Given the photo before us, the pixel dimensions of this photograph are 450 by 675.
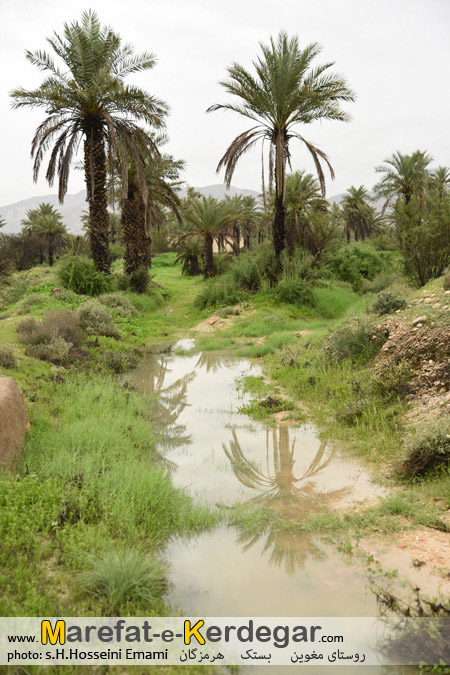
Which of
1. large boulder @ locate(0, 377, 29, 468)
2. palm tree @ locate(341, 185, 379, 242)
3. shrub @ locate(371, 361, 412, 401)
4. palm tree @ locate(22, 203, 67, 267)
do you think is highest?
palm tree @ locate(341, 185, 379, 242)

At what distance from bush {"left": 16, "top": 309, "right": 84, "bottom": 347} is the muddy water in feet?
11.8

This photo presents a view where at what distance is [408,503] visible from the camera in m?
4.06

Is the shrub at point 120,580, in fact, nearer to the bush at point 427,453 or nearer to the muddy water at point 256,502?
the muddy water at point 256,502

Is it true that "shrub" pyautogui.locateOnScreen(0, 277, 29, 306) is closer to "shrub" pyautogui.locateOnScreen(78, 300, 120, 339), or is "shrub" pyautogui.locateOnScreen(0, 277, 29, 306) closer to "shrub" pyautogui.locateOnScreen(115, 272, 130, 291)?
"shrub" pyautogui.locateOnScreen(115, 272, 130, 291)

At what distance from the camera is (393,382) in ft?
22.1

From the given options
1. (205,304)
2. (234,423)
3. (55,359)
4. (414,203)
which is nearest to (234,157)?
(205,304)

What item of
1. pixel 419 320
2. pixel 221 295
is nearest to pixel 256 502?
pixel 419 320

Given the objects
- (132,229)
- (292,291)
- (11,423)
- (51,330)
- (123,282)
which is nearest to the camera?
(11,423)

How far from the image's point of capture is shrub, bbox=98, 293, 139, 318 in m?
15.3

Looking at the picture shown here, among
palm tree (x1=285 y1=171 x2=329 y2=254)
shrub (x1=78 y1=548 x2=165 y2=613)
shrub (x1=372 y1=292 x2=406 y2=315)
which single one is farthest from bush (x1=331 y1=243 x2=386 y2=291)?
shrub (x1=78 y1=548 x2=165 y2=613)

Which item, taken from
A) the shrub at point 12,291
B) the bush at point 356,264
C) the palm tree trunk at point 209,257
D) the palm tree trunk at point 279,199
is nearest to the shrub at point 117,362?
the palm tree trunk at point 279,199

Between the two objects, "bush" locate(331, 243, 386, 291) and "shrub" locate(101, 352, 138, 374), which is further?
"bush" locate(331, 243, 386, 291)

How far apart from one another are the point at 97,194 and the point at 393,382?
14346 millimetres

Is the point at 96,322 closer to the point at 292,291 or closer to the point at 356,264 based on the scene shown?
the point at 292,291
